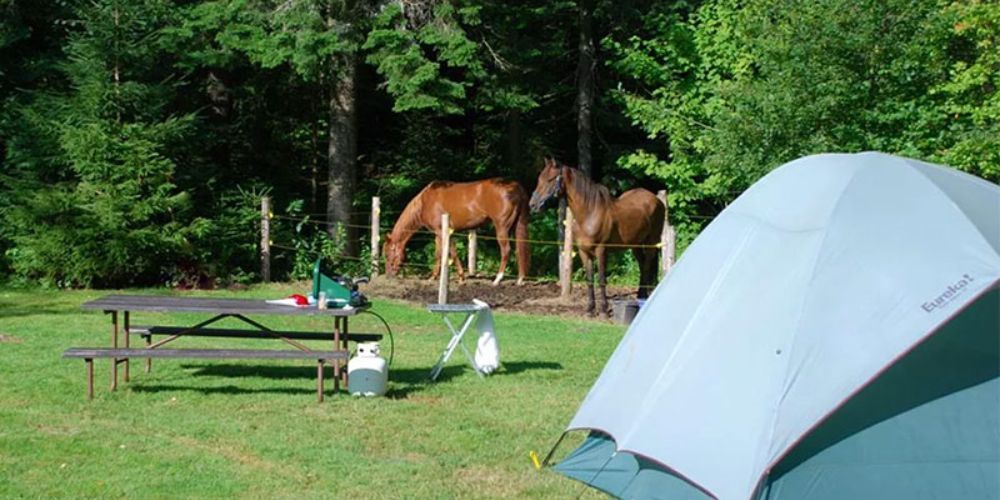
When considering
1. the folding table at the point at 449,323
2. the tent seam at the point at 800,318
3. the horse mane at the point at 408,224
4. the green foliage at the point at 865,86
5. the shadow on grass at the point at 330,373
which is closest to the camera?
the tent seam at the point at 800,318

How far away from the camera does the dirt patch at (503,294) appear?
15.1 m

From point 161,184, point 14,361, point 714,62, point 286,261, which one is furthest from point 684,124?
point 14,361

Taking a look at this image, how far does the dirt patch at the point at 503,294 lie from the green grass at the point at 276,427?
3.40 meters

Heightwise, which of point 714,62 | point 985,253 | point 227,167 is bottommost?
point 985,253

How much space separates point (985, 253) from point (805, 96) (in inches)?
339

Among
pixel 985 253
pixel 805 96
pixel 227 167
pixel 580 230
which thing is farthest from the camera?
pixel 227 167

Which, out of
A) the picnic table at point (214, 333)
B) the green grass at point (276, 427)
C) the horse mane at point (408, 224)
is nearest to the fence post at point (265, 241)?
the horse mane at point (408, 224)

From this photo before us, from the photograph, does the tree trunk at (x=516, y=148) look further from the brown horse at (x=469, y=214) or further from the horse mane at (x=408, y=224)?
the horse mane at (x=408, y=224)

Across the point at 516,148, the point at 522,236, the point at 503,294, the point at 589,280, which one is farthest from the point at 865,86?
the point at 516,148

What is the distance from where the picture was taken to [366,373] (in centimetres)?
866

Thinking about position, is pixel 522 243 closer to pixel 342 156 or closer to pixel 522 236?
pixel 522 236

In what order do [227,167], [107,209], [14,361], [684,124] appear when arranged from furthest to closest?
[227,167] < [684,124] < [107,209] < [14,361]

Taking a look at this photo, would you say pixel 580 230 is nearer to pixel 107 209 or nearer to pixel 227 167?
pixel 107 209

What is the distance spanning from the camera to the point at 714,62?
60.2 feet
